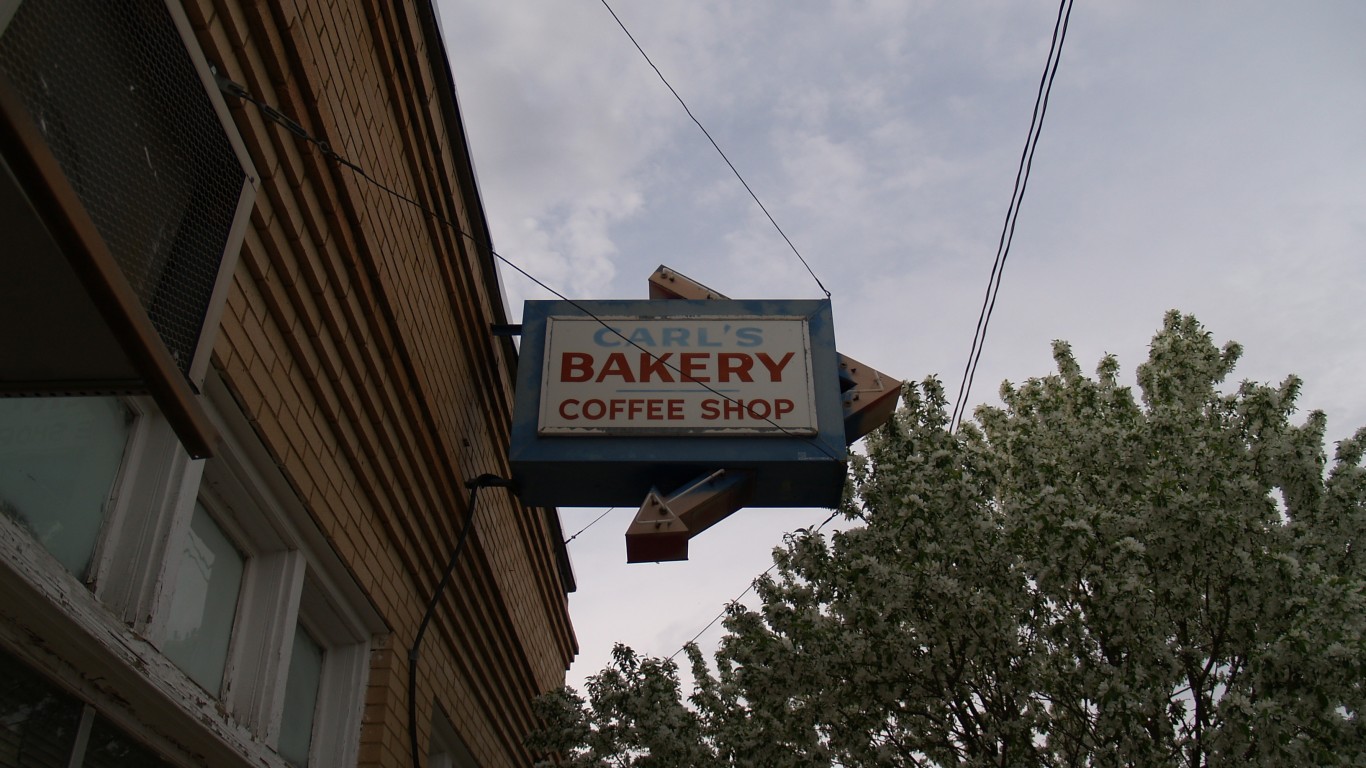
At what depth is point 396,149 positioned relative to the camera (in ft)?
14.5

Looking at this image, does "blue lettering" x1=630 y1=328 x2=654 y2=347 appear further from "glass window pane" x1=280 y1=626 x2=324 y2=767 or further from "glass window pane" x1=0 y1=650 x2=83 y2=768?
"glass window pane" x1=0 y1=650 x2=83 y2=768

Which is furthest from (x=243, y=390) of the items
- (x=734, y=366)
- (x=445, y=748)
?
(x=445, y=748)

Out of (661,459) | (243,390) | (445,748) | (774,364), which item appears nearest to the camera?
(243,390)

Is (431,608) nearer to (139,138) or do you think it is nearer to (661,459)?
(661,459)

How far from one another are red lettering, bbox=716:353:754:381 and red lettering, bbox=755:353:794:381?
0.21ft

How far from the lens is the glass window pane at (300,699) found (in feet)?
12.6

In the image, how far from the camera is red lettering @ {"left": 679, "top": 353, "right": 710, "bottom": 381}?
527 cm

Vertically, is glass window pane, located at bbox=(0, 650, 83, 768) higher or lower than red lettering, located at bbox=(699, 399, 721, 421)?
lower

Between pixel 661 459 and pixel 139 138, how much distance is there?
3.30m

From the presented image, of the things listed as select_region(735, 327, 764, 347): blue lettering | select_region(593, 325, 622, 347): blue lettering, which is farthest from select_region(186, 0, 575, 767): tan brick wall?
select_region(735, 327, 764, 347): blue lettering

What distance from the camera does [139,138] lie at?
1.91 m

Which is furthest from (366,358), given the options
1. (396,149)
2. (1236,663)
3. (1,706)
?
(1236,663)

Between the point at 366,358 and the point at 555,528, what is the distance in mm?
5067

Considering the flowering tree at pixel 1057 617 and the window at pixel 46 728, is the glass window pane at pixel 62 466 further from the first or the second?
the flowering tree at pixel 1057 617
